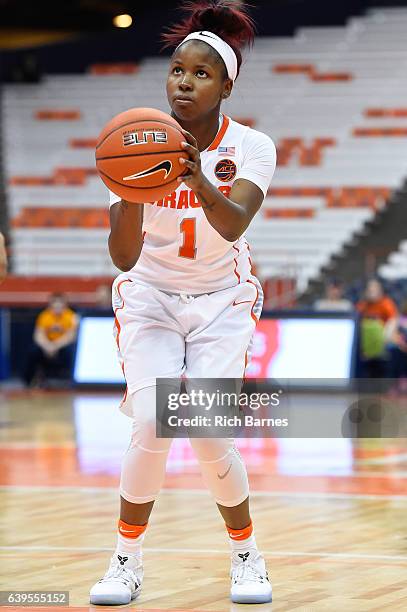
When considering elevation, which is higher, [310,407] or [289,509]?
[289,509]

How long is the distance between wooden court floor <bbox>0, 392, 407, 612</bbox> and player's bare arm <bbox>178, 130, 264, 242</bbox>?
1218 mm

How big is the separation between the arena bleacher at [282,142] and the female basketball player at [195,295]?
14.1m

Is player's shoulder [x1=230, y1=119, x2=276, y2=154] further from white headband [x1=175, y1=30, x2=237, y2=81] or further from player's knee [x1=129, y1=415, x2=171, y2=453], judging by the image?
player's knee [x1=129, y1=415, x2=171, y2=453]

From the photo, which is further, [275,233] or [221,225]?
[275,233]

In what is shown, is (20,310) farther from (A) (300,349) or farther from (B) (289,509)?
(B) (289,509)

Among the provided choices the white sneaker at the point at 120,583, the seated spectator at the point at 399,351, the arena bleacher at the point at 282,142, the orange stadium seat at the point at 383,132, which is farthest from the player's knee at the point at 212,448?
the orange stadium seat at the point at 383,132

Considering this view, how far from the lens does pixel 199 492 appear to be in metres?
6.78

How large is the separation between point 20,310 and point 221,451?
13.9 meters

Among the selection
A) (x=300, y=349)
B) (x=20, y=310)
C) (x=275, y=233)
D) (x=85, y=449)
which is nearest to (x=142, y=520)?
(x=85, y=449)

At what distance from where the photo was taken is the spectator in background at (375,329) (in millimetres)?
13953

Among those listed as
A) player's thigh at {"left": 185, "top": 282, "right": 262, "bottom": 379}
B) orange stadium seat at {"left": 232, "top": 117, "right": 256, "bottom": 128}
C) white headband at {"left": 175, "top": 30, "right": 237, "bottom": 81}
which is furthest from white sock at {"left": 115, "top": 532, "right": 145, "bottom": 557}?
orange stadium seat at {"left": 232, "top": 117, "right": 256, "bottom": 128}

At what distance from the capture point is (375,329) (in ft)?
45.7

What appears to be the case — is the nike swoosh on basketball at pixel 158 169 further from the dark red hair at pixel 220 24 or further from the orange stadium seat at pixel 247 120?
the orange stadium seat at pixel 247 120

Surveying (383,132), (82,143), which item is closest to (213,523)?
(383,132)
